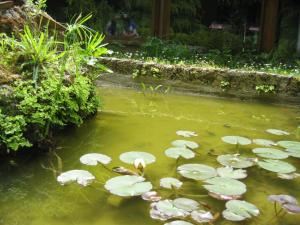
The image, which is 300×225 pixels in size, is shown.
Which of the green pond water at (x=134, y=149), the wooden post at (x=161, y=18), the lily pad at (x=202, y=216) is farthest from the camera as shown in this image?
the wooden post at (x=161, y=18)

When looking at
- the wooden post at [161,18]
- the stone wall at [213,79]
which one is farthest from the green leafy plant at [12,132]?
the wooden post at [161,18]

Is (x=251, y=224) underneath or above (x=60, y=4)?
underneath

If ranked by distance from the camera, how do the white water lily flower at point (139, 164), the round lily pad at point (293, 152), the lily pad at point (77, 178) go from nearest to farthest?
1. the lily pad at point (77, 178)
2. the white water lily flower at point (139, 164)
3. the round lily pad at point (293, 152)

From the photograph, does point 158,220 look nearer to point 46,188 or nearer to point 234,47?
point 46,188

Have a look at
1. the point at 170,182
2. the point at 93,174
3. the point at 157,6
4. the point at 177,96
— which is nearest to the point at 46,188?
the point at 93,174

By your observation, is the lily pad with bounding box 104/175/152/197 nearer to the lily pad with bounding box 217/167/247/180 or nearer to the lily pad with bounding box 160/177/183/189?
the lily pad with bounding box 160/177/183/189

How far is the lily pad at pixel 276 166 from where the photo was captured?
332cm

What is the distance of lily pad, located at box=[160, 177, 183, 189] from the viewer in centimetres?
299

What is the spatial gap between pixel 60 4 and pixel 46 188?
9731 millimetres

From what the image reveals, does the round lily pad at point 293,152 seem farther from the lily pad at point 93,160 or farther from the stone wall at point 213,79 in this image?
the stone wall at point 213,79

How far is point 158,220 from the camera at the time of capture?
257cm

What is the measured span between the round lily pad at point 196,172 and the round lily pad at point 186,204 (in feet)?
1.39

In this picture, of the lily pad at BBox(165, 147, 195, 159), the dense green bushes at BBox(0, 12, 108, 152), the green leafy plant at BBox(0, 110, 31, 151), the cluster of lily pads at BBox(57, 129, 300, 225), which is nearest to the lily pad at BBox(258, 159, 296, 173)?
the cluster of lily pads at BBox(57, 129, 300, 225)

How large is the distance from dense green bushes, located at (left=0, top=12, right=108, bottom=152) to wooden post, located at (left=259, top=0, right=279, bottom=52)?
6.13 m
